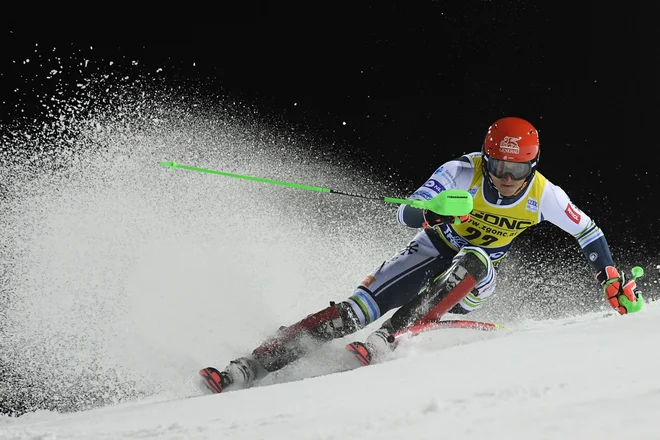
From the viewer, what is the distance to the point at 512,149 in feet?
13.7

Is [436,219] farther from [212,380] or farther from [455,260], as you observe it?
[212,380]

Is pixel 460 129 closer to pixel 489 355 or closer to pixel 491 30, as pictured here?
pixel 491 30

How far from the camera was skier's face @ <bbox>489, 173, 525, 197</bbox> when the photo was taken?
4.24m

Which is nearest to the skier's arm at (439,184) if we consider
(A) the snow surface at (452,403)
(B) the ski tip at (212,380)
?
(A) the snow surface at (452,403)

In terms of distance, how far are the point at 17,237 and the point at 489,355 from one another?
4.20 m

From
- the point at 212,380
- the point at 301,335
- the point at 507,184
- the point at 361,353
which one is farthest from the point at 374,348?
the point at 507,184

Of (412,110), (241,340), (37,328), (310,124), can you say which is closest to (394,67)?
(412,110)

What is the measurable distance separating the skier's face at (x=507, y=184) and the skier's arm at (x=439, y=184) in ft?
0.55

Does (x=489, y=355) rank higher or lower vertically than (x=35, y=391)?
higher

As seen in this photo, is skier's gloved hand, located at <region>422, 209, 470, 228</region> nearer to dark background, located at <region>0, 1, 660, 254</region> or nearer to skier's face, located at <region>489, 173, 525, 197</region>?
skier's face, located at <region>489, 173, 525, 197</region>

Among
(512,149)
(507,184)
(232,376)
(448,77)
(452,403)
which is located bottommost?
(232,376)

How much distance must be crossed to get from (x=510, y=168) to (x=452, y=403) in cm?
210

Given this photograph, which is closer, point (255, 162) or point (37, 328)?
point (37, 328)

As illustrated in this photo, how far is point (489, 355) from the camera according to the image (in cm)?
310
